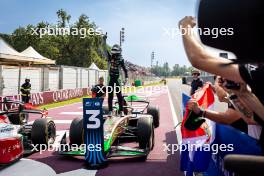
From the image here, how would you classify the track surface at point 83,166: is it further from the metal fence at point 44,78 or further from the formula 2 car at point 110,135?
the metal fence at point 44,78

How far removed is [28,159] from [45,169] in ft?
2.66

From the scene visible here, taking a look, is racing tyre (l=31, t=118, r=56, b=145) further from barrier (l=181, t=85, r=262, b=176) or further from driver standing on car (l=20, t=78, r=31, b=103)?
driver standing on car (l=20, t=78, r=31, b=103)

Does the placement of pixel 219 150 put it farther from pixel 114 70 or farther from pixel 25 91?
pixel 25 91

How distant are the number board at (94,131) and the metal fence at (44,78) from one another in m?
11.5

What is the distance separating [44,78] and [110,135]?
15.6m

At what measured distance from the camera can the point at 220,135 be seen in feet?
11.7

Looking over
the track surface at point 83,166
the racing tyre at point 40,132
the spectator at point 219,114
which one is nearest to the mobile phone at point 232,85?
the spectator at point 219,114

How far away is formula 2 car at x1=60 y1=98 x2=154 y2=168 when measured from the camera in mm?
5445

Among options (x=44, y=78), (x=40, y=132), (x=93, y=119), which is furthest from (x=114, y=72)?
(x=44, y=78)

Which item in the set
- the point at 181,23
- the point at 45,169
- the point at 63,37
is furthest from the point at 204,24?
the point at 63,37

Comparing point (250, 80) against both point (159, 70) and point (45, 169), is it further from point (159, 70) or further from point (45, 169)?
point (159, 70)

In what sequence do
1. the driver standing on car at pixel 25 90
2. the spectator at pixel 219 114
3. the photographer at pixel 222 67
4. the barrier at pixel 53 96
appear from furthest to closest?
the barrier at pixel 53 96, the driver standing on car at pixel 25 90, the spectator at pixel 219 114, the photographer at pixel 222 67

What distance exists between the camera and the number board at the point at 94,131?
5328 mm

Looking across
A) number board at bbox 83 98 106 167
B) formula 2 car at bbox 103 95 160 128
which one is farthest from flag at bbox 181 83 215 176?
formula 2 car at bbox 103 95 160 128
